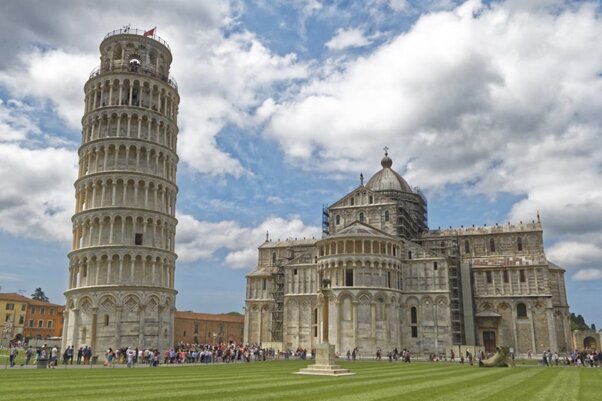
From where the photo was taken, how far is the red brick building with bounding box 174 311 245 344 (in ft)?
301

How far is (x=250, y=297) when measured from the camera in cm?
7731

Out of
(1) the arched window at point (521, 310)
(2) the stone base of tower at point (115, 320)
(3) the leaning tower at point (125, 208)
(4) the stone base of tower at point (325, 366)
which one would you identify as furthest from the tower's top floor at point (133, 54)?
(1) the arched window at point (521, 310)

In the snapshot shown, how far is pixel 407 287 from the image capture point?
Answer: 6175cm

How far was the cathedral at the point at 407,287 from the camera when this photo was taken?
56.4m

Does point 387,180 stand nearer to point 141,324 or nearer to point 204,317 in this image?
point 141,324

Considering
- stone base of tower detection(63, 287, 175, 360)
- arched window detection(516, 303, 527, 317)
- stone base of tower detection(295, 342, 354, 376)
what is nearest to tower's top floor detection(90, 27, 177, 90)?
stone base of tower detection(63, 287, 175, 360)

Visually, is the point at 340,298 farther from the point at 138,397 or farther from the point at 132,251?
the point at 138,397

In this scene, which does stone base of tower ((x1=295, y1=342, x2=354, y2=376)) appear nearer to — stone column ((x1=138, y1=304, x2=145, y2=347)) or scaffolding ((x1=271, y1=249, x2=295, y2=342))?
stone column ((x1=138, y1=304, x2=145, y2=347))

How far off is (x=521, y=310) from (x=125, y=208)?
48.6 meters

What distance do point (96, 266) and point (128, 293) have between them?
3.98 m

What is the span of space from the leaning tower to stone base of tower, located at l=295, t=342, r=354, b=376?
22.3 meters

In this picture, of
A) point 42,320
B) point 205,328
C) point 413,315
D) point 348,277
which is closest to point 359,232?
point 348,277

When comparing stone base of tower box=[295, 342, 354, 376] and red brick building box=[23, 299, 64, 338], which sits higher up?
red brick building box=[23, 299, 64, 338]

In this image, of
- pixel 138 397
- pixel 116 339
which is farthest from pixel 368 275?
pixel 138 397
